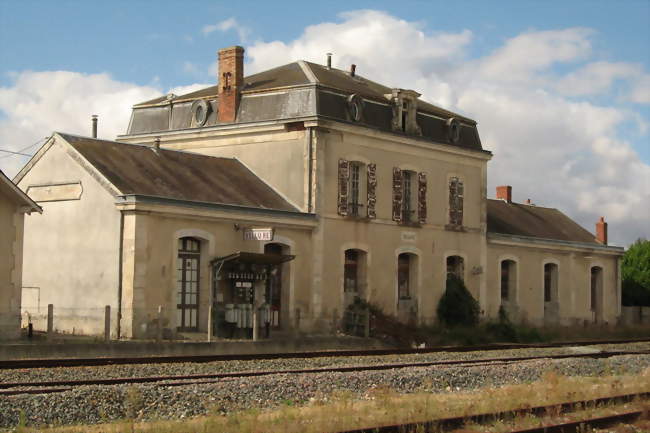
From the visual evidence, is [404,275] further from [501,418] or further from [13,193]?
[501,418]

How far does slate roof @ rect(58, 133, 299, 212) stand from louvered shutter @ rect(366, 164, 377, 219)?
2.88 metres

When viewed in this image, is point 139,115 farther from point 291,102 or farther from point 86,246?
point 86,246

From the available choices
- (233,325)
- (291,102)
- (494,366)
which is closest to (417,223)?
(291,102)

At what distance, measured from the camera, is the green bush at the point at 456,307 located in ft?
116

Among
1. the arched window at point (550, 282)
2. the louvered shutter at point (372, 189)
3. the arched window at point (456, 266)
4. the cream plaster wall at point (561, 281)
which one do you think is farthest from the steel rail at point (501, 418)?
the arched window at point (550, 282)

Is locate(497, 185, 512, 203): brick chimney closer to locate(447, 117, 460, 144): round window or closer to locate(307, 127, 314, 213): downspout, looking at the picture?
locate(447, 117, 460, 144): round window

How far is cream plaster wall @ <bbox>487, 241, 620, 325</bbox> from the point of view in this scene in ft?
126

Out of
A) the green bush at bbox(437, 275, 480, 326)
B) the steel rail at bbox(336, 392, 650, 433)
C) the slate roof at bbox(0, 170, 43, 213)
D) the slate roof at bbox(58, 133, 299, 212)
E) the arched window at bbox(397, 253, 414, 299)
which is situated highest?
the slate roof at bbox(58, 133, 299, 212)

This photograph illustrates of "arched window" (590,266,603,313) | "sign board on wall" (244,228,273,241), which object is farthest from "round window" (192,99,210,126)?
"arched window" (590,266,603,313)

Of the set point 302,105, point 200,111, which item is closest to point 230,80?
point 200,111

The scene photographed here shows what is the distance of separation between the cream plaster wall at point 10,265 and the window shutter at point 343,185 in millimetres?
10907

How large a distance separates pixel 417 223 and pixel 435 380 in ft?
59.1

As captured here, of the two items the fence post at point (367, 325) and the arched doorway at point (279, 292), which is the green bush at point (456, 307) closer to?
the fence post at point (367, 325)

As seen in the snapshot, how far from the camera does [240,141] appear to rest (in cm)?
3259
